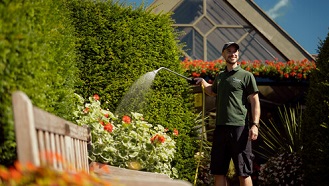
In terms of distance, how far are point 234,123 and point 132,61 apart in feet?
7.20

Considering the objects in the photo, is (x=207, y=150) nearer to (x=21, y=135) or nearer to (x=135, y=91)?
(x=135, y=91)

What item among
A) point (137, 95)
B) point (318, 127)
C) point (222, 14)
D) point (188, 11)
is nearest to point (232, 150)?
point (318, 127)

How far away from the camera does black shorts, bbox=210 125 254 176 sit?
6.09 m

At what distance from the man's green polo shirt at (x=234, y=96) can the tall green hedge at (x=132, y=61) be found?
66.3 inches

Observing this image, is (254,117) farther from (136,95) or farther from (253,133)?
(136,95)

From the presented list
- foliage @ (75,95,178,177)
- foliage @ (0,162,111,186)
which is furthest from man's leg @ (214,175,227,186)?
foliage @ (0,162,111,186)

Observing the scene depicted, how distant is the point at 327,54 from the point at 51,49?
13.5 ft

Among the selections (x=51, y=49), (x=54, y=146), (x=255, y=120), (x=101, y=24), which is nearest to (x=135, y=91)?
(x=101, y=24)

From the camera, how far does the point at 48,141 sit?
305 cm

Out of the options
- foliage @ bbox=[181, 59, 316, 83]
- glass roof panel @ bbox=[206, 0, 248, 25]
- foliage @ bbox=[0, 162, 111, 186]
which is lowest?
foliage @ bbox=[0, 162, 111, 186]

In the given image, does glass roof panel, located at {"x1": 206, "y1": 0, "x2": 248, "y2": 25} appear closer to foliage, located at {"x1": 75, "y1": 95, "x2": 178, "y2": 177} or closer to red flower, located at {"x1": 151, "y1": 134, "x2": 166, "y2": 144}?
foliage, located at {"x1": 75, "y1": 95, "x2": 178, "y2": 177}

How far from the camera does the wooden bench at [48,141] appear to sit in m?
2.58

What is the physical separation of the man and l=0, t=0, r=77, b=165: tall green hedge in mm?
2118

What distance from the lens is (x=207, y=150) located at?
9.58 m
